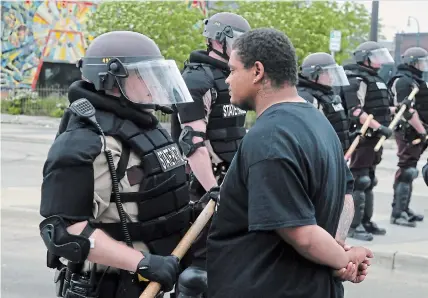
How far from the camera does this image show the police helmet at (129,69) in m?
2.75

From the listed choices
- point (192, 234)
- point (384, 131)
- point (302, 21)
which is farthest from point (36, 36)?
point (192, 234)

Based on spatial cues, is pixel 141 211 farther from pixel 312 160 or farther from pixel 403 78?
pixel 403 78

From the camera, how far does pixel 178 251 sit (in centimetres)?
279

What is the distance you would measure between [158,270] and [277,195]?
0.72 meters

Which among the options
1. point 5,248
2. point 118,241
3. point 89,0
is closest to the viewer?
point 118,241

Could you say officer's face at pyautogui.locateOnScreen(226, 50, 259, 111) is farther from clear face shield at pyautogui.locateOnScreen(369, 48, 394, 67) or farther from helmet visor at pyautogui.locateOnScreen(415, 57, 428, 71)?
helmet visor at pyautogui.locateOnScreen(415, 57, 428, 71)

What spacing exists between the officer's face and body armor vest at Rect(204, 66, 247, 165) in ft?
6.41

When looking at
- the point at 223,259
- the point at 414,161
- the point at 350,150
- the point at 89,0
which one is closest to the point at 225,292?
the point at 223,259

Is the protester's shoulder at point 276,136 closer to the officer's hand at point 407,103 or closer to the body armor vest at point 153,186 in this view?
the body armor vest at point 153,186

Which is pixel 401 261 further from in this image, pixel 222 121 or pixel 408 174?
pixel 222 121

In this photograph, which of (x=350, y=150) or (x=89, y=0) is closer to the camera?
(x=350, y=150)

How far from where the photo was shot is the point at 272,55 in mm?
2215

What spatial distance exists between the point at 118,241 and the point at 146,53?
31.2 inches

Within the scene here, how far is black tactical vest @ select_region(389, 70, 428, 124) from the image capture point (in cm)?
791
